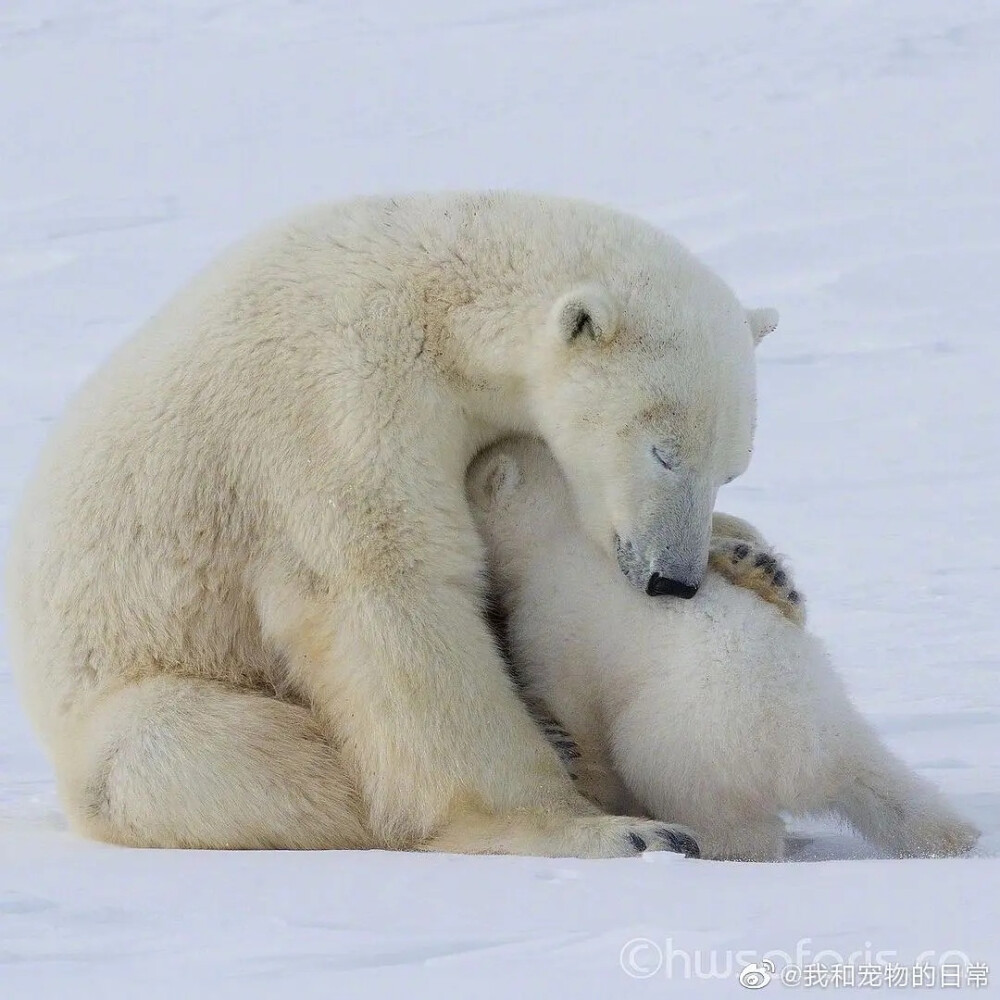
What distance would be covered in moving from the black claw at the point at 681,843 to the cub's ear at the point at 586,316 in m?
1.04

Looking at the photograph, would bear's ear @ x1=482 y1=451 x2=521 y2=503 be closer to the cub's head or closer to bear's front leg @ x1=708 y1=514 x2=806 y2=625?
the cub's head

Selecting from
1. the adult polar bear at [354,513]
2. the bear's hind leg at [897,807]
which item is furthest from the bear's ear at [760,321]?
the bear's hind leg at [897,807]

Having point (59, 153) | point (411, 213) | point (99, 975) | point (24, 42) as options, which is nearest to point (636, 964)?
point (99, 975)

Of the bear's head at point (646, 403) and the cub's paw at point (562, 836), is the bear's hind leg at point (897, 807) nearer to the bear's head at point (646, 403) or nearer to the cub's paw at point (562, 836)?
the cub's paw at point (562, 836)

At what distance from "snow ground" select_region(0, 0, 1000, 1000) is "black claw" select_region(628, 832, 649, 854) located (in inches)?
4.9

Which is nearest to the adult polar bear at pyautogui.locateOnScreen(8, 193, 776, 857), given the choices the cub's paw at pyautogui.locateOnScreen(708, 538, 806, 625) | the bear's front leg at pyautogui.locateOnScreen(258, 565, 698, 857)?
the bear's front leg at pyautogui.locateOnScreen(258, 565, 698, 857)

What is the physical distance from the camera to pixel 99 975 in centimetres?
256

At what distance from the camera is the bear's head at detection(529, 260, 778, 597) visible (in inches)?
151

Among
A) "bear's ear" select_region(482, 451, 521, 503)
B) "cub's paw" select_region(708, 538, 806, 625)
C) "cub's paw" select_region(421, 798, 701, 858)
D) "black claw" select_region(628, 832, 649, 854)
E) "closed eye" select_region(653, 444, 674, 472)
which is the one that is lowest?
"cub's paw" select_region(421, 798, 701, 858)

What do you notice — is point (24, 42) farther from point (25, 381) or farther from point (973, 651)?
point (973, 651)

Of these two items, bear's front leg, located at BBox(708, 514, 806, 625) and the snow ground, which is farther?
bear's front leg, located at BBox(708, 514, 806, 625)

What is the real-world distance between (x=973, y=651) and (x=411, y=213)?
216cm

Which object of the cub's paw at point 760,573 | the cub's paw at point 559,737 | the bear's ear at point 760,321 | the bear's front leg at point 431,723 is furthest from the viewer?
the bear's ear at point 760,321

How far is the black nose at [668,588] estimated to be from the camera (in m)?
3.74
